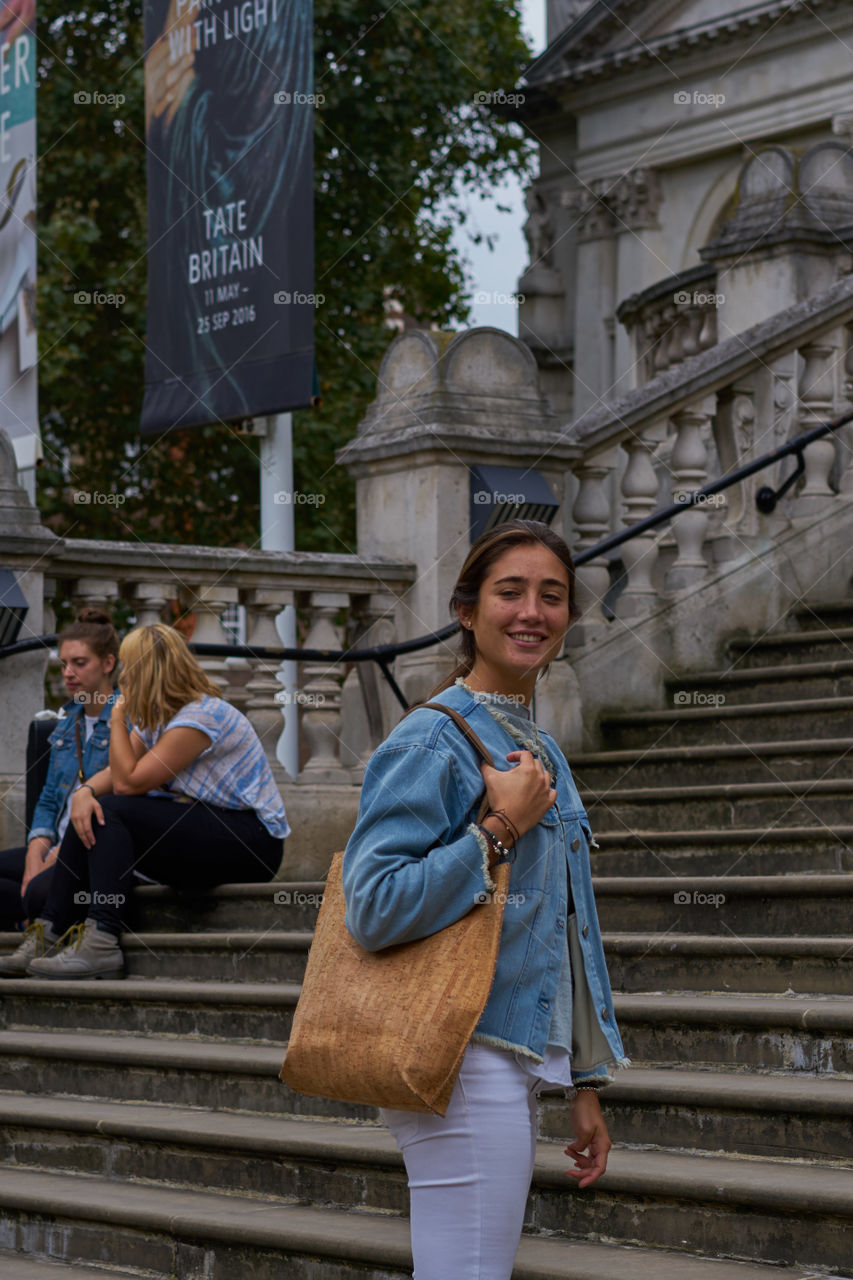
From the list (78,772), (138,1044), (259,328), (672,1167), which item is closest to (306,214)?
(259,328)

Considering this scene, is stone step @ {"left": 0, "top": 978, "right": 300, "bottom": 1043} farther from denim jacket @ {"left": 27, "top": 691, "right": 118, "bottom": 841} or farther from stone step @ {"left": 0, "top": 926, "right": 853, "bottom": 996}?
stone step @ {"left": 0, "top": 926, "right": 853, "bottom": 996}

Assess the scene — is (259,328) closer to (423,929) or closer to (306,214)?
(306,214)

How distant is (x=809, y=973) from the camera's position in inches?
215

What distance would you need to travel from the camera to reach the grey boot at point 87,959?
7.06m

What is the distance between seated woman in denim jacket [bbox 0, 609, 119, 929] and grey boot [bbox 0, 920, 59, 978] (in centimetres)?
14

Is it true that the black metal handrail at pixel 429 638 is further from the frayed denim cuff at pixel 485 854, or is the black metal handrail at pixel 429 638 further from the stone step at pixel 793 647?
the frayed denim cuff at pixel 485 854

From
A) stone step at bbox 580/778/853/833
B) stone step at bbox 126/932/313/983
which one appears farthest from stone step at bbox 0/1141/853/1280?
stone step at bbox 580/778/853/833

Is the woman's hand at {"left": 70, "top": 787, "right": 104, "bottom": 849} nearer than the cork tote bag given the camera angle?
No

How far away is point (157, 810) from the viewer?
7.08 m

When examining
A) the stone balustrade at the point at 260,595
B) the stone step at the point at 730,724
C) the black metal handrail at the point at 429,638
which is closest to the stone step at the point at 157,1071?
the black metal handrail at the point at 429,638

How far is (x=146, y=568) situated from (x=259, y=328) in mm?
1925

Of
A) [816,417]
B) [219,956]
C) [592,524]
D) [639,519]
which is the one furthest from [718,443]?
[219,956]

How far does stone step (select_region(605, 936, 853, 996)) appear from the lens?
5.43m

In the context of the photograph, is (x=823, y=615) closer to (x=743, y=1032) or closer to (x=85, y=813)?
(x=85, y=813)
